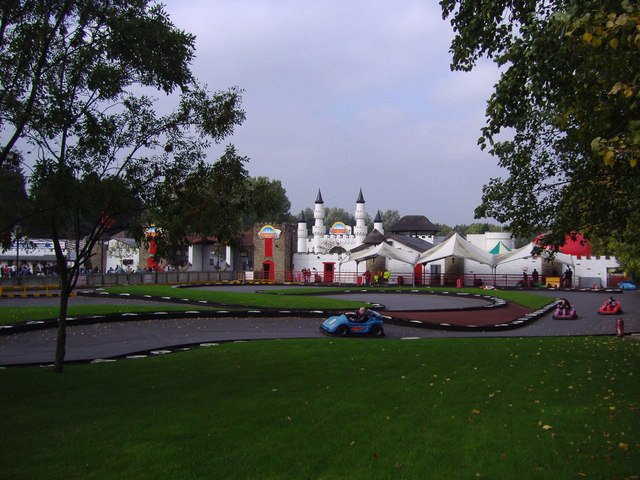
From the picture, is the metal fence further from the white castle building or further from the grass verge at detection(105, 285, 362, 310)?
the grass verge at detection(105, 285, 362, 310)

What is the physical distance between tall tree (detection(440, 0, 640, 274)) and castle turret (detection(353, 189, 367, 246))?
55.0 m

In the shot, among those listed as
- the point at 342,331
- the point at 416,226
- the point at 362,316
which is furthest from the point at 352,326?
the point at 416,226

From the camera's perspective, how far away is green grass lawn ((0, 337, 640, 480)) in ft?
19.6

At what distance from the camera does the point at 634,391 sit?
9.00 m

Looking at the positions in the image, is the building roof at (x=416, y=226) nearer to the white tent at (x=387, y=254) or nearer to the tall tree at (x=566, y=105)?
Result: the white tent at (x=387, y=254)

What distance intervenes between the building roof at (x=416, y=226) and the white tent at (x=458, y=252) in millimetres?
25489

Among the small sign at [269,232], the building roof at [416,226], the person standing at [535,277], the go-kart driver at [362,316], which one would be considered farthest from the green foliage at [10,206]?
the building roof at [416,226]

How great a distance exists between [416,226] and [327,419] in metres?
71.3

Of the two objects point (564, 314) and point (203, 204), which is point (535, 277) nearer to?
point (564, 314)

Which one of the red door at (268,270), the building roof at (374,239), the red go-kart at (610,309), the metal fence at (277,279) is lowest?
the red go-kart at (610,309)

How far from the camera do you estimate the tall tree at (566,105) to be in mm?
5640

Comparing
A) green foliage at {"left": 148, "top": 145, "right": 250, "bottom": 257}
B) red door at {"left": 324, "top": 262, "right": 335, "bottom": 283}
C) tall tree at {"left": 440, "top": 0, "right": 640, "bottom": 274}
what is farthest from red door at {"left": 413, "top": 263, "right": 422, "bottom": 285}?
green foliage at {"left": 148, "top": 145, "right": 250, "bottom": 257}

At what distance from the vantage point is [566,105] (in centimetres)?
936

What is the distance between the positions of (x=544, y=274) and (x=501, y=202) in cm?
4076
